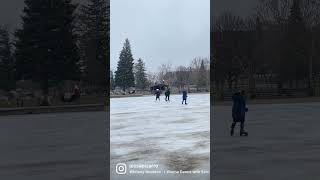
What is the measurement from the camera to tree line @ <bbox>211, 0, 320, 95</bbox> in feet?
119

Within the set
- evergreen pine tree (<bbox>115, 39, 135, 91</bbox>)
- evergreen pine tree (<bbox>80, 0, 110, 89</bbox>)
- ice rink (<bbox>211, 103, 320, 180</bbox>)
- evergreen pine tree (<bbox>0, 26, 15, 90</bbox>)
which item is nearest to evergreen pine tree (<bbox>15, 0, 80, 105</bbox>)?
evergreen pine tree (<bbox>0, 26, 15, 90</bbox>)

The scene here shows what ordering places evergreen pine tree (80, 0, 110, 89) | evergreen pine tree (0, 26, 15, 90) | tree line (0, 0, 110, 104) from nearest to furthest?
evergreen pine tree (0, 26, 15, 90), tree line (0, 0, 110, 104), evergreen pine tree (80, 0, 110, 89)

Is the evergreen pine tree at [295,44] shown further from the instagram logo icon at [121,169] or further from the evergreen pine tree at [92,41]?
the instagram logo icon at [121,169]

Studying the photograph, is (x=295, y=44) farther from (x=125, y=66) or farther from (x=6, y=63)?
(x=6, y=63)

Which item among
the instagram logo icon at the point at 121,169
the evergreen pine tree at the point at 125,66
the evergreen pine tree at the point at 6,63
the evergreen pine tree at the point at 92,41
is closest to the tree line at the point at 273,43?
the evergreen pine tree at the point at 125,66

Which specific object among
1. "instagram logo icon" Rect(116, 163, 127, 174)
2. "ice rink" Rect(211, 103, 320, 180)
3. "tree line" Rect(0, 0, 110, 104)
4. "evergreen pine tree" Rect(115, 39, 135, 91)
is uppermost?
"tree line" Rect(0, 0, 110, 104)

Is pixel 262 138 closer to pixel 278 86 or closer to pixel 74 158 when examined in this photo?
pixel 74 158

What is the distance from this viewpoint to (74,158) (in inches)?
360

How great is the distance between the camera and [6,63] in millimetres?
29203

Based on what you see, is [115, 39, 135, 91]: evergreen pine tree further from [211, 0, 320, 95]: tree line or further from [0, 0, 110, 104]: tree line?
[211, 0, 320, 95]: tree line

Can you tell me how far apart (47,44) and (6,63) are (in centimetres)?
318

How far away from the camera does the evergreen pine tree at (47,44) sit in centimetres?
3011

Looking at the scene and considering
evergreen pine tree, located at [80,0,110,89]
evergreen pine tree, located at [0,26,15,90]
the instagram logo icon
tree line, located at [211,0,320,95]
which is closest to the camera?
the instagram logo icon

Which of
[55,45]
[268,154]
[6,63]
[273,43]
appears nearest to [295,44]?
[273,43]
